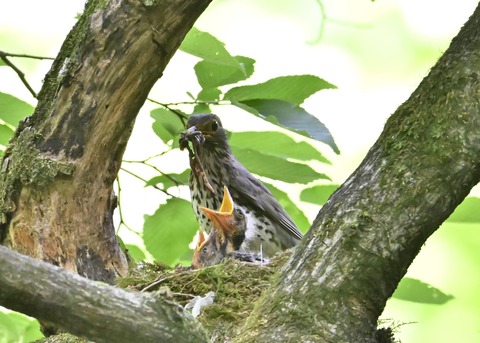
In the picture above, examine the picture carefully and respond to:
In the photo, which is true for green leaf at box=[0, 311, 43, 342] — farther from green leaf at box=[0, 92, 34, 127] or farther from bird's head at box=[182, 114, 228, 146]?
bird's head at box=[182, 114, 228, 146]

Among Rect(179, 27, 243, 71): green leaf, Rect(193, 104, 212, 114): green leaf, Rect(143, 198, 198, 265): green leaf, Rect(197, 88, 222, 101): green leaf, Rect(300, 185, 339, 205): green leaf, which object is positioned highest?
Rect(179, 27, 243, 71): green leaf

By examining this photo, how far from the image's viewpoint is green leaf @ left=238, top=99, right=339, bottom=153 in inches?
153

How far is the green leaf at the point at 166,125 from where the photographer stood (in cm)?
445

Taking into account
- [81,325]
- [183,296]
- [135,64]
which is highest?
[135,64]

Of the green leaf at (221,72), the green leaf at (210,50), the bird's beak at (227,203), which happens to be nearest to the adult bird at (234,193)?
the bird's beak at (227,203)

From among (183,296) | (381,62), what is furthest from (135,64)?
(381,62)

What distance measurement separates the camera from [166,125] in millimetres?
4496

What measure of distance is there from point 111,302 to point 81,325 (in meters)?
0.09

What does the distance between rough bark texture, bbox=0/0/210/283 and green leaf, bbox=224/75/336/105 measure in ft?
1.11

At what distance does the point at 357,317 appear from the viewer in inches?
126

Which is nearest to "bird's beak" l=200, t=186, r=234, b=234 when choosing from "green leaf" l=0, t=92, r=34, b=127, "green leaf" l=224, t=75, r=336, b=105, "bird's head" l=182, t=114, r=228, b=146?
"bird's head" l=182, t=114, r=228, b=146

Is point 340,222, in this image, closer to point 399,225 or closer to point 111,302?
point 399,225

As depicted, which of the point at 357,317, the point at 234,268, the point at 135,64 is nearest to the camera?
the point at 357,317

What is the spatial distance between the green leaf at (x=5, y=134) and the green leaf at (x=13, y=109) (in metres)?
0.05
